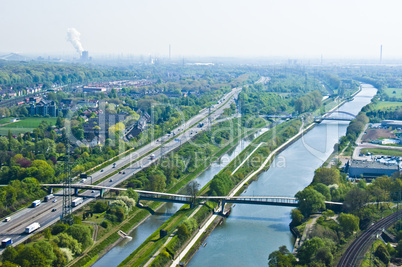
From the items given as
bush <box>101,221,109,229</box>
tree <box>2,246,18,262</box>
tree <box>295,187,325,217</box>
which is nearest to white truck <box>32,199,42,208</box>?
bush <box>101,221,109,229</box>

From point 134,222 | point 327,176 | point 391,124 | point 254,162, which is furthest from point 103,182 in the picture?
point 391,124

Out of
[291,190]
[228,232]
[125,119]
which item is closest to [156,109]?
[125,119]

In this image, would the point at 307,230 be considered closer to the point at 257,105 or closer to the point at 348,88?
the point at 257,105

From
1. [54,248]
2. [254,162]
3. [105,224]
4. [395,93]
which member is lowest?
[105,224]

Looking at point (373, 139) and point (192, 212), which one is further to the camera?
point (373, 139)

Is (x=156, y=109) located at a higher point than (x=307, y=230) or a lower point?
higher

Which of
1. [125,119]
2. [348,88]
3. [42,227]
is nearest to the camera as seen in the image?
[42,227]

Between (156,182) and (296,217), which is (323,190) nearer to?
(296,217)
